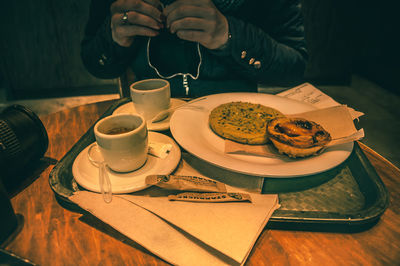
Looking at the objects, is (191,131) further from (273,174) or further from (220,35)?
(220,35)

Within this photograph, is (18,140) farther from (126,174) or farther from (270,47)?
(270,47)

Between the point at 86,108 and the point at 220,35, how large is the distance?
83cm

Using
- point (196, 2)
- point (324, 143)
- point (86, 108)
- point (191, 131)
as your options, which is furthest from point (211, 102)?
point (86, 108)

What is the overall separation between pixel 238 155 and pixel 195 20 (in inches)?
27.0

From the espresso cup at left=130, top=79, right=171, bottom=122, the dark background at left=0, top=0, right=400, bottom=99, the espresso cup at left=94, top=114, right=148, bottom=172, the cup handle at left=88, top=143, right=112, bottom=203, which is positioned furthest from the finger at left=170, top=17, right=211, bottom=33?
the dark background at left=0, top=0, right=400, bottom=99

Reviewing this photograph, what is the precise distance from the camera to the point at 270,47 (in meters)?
1.45

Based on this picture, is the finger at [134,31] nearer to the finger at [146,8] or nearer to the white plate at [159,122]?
the finger at [146,8]

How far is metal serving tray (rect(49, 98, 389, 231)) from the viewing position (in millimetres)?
643

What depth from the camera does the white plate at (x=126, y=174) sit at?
72 cm

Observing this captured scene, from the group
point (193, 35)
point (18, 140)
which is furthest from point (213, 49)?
point (18, 140)

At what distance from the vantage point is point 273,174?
2.39 ft

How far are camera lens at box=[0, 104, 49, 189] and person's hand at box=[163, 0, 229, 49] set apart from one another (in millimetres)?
733

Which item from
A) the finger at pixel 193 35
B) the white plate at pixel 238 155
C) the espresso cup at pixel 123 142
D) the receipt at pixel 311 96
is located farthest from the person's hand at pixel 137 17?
the receipt at pixel 311 96

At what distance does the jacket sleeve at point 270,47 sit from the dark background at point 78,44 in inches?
104
